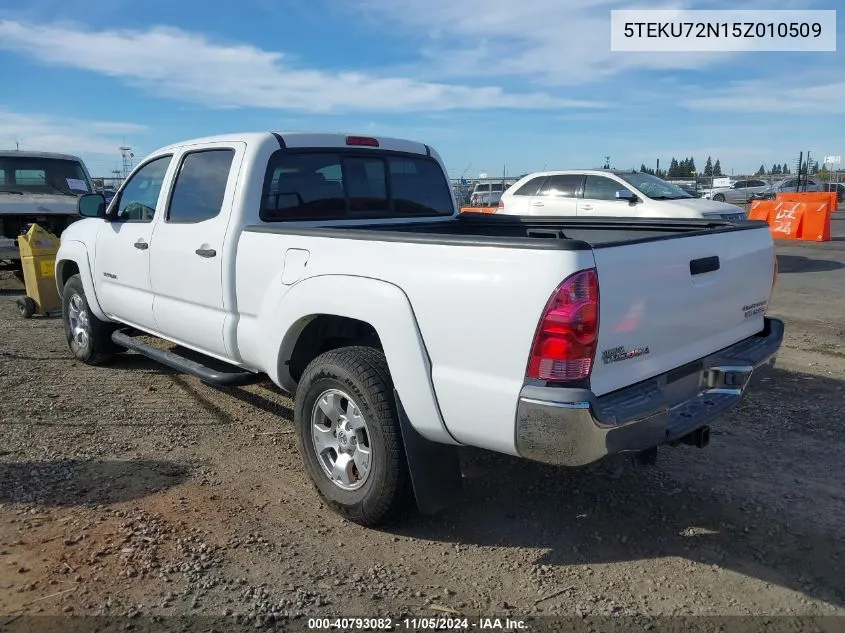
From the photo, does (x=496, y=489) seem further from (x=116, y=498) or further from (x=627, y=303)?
(x=116, y=498)

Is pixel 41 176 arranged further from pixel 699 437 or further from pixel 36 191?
pixel 699 437

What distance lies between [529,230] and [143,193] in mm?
2900

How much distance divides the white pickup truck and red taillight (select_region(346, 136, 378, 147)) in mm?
14

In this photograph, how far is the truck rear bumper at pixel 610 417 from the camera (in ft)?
8.82

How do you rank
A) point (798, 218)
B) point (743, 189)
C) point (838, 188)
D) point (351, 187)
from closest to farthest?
point (351, 187) < point (798, 218) < point (838, 188) < point (743, 189)

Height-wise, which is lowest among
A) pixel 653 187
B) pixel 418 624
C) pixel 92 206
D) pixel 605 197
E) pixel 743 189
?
pixel 418 624

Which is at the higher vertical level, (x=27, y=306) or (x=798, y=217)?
(x=27, y=306)

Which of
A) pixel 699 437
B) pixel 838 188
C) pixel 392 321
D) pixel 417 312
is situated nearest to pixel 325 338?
pixel 392 321

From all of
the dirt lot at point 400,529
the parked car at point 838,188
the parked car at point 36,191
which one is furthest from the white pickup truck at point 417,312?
the parked car at point 838,188

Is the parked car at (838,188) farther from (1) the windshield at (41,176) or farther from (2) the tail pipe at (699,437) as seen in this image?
(2) the tail pipe at (699,437)

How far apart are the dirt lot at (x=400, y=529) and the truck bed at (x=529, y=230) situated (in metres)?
1.40

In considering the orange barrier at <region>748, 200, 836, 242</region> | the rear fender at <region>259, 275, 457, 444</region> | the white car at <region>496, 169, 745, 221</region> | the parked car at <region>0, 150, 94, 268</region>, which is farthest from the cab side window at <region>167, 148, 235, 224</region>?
the orange barrier at <region>748, 200, 836, 242</region>

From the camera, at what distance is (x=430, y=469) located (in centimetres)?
327

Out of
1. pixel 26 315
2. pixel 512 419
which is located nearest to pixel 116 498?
pixel 512 419
